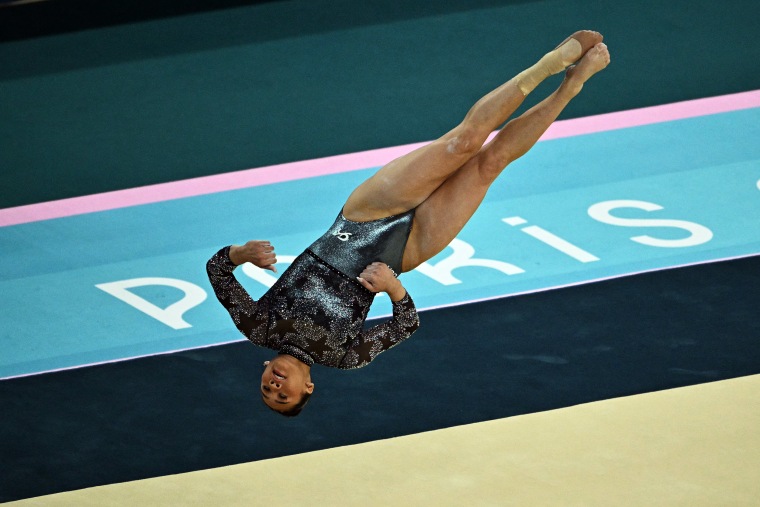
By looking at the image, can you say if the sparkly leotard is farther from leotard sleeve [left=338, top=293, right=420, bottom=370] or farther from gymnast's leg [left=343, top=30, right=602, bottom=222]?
gymnast's leg [left=343, top=30, right=602, bottom=222]

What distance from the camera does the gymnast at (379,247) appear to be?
17.8ft

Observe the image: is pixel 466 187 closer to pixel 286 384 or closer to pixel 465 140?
pixel 465 140

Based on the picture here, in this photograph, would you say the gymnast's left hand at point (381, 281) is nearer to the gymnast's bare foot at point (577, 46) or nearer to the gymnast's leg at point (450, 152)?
the gymnast's leg at point (450, 152)

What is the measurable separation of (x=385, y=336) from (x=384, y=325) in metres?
0.07

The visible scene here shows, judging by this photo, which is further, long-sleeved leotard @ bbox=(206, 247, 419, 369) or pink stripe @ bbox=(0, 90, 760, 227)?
pink stripe @ bbox=(0, 90, 760, 227)

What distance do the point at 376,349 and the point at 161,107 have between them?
5146 millimetres

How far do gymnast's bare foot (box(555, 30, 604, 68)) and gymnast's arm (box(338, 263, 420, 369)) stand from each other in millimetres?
1264

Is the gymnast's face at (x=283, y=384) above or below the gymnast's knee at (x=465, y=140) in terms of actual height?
below

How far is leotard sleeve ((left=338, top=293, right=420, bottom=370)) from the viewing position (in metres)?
5.36

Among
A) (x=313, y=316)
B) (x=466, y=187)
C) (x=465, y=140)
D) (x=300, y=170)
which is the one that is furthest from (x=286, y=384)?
(x=300, y=170)

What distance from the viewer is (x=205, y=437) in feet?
20.9

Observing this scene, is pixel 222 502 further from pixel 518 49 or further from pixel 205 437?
pixel 518 49

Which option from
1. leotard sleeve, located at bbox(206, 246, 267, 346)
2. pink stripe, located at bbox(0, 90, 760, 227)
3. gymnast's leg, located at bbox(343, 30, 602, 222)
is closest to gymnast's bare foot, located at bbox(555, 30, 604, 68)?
gymnast's leg, located at bbox(343, 30, 602, 222)

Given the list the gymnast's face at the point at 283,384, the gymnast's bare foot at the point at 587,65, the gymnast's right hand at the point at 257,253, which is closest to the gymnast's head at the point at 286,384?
the gymnast's face at the point at 283,384
